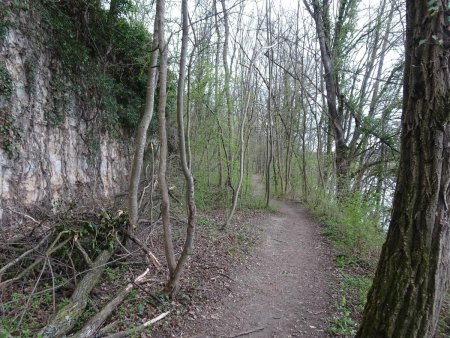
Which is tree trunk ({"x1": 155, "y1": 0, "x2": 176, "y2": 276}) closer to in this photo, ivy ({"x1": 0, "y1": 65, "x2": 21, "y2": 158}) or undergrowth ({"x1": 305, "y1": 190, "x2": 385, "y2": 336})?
undergrowth ({"x1": 305, "y1": 190, "x2": 385, "y2": 336})

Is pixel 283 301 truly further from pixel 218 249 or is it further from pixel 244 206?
pixel 244 206

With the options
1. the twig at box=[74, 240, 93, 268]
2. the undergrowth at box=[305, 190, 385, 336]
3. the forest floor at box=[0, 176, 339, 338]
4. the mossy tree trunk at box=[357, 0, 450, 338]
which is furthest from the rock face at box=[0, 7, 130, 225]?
the mossy tree trunk at box=[357, 0, 450, 338]

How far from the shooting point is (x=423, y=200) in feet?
7.85

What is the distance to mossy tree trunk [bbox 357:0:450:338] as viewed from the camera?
236 centimetres

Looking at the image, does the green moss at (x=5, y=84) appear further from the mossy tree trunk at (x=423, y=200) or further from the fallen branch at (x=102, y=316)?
the mossy tree trunk at (x=423, y=200)

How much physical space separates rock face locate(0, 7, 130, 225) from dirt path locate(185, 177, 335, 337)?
185 inches

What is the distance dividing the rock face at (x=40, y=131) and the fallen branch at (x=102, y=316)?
10.6ft

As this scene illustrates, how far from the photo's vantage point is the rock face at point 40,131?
5.32 metres

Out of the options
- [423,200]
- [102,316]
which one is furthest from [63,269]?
[423,200]

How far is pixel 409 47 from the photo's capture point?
2629 mm

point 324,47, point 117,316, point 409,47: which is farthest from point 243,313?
point 324,47

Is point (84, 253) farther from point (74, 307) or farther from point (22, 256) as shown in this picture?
point (74, 307)

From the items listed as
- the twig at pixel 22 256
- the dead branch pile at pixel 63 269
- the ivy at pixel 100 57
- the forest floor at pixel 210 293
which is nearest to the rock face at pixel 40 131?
the ivy at pixel 100 57

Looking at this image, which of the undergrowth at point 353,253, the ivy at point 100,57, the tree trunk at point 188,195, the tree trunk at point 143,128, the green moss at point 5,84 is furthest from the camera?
the ivy at point 100,57
